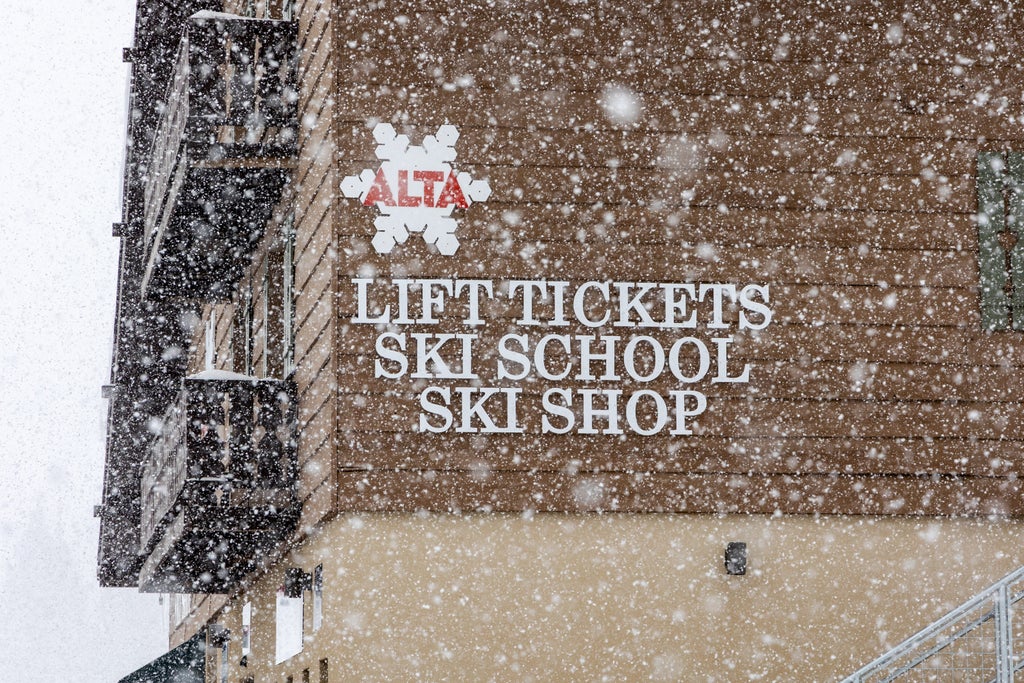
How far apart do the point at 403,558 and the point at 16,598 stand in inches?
6164

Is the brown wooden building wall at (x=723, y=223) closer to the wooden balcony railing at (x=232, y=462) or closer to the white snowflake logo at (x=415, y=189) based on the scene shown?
the white snowflake logo at (x=415, y=189)

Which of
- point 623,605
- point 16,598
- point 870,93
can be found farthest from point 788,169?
point 16,598

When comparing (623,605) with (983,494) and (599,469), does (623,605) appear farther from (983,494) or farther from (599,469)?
(983,494)

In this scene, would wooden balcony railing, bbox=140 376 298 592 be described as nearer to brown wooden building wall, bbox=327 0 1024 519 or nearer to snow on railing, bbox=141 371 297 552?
snow on railing, bbox=141 371 297 552

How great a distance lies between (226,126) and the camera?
13750mm

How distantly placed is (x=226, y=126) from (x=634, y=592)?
5.16 meters

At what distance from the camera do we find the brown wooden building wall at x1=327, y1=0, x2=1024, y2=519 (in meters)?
12.1

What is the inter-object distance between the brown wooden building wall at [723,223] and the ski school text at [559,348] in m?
0.07

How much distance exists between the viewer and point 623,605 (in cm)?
1195

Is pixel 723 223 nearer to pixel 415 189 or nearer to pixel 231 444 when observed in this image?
pixel 415 189

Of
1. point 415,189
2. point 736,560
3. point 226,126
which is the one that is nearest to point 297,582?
point 415,189

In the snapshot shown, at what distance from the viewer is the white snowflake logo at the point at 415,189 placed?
12.1 metres

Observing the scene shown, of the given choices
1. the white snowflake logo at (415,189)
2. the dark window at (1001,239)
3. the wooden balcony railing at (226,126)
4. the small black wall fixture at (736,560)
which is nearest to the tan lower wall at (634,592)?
the small black wall fixture at (736,560)

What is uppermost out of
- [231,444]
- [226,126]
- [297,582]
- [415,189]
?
[226,126]
